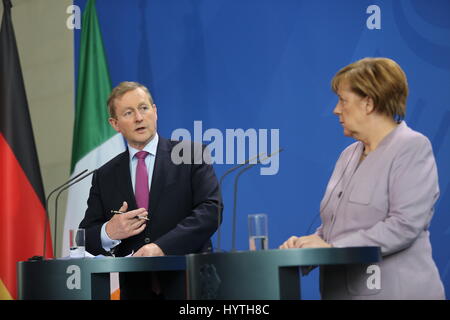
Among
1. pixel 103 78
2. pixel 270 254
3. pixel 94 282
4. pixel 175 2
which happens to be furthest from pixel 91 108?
pixel 270 254

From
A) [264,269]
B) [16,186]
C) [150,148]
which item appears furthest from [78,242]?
[16,186]

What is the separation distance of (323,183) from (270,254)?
3.11 m

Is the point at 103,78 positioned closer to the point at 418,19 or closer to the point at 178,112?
the point at 178,112

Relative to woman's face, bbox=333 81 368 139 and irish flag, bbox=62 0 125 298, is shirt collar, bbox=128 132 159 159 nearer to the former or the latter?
woman's face, bbox=333 81 368 139

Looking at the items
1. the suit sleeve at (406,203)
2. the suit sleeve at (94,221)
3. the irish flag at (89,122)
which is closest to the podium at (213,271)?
the suit sleeve at (406,203)

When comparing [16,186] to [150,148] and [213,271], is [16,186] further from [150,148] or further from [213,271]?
[213,271]

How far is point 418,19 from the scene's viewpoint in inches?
215

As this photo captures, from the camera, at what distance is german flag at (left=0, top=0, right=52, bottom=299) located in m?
4.89

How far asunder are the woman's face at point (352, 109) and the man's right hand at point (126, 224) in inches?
41.7

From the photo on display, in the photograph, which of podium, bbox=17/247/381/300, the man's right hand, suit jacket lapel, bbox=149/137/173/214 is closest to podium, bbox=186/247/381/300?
podium, bbox=17/247/381/300

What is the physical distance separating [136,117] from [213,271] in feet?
4.90

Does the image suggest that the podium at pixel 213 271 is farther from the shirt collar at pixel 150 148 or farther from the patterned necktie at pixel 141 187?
the shirt collar at pixel 150 148

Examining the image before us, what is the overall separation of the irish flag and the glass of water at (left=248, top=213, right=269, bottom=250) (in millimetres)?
2505
